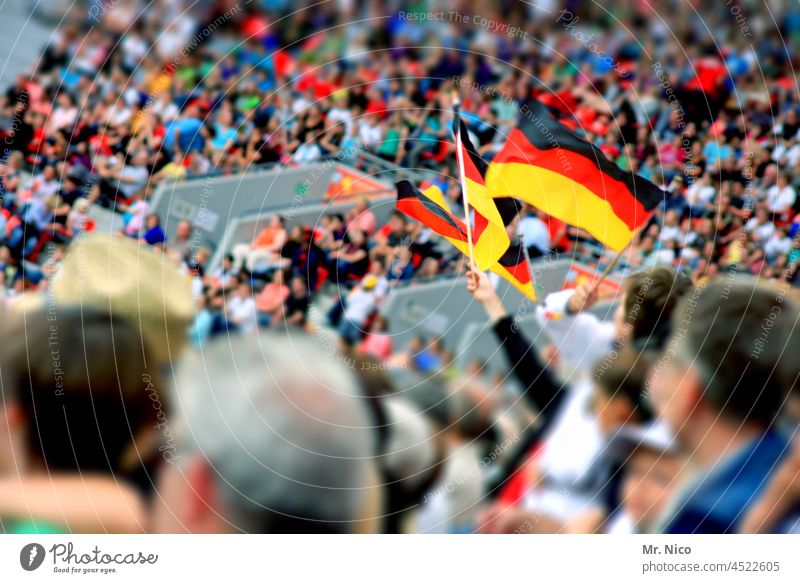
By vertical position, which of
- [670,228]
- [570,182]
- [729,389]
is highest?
[570,182]

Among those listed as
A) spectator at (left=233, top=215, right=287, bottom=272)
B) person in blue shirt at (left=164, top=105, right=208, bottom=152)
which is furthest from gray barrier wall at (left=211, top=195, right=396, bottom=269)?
person in blue shirt at (left=164, top=105, right=208, bottom=152)

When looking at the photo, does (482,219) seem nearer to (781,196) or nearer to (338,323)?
(338,323)

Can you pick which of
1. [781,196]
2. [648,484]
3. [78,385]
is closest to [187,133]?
[78,385]

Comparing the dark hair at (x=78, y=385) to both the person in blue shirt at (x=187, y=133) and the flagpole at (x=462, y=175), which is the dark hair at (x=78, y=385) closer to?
the person in blue shirt at (x=187, y=133)

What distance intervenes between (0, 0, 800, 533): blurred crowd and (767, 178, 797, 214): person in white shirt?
0.02 meters

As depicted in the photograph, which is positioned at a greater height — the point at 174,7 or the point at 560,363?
the point at 174,7

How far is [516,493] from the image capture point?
5.58 meters

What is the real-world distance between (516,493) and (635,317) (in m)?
1.23

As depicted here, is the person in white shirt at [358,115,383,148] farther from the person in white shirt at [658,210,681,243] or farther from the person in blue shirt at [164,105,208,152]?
the person in white shirt at [658,210,681,243]

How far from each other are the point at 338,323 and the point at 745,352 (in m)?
2.36

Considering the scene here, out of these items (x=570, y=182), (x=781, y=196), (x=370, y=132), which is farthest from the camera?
(x=370, y=132)

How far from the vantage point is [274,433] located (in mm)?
5488
